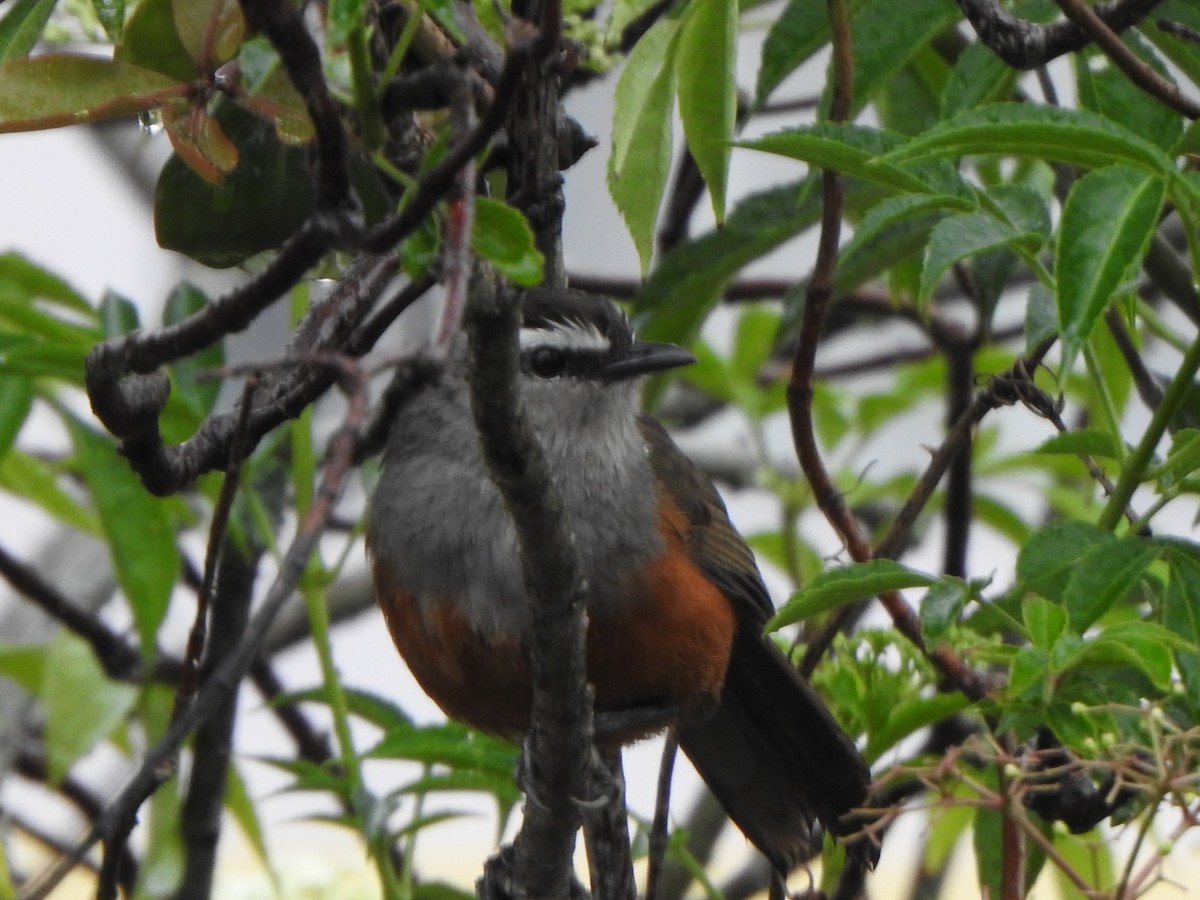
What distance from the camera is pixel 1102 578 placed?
2340mm

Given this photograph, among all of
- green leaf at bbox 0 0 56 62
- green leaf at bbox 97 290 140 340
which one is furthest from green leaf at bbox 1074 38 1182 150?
green leaf at bbox 97 290 140 340

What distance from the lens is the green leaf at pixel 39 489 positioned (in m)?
4.58

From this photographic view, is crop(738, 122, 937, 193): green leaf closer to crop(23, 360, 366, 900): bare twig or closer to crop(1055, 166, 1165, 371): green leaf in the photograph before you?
crop(1055, 166, 1165, 371): green leaf

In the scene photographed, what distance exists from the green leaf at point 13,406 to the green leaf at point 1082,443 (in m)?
2.37

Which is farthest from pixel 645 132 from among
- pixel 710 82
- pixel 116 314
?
pixel 116 314

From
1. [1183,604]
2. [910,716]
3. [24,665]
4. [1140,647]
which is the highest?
[24,665]

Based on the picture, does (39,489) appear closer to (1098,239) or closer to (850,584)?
(850,584)

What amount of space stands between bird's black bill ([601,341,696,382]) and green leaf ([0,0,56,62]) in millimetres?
1879

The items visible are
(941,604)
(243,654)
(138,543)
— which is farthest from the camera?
(138,543)

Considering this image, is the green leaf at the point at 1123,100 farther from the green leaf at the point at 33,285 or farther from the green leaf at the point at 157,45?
the green leaf at the point at 33,285

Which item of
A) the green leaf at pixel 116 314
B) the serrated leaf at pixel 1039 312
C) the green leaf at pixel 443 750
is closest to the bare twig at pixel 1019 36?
the serrated leaf at pixel 1039 312

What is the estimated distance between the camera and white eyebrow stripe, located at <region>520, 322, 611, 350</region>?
378 cm

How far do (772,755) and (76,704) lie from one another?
5.78ft

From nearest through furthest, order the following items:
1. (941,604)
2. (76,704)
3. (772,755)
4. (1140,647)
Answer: (1140,647)
(941,604)
(76,704)
(772,755)
